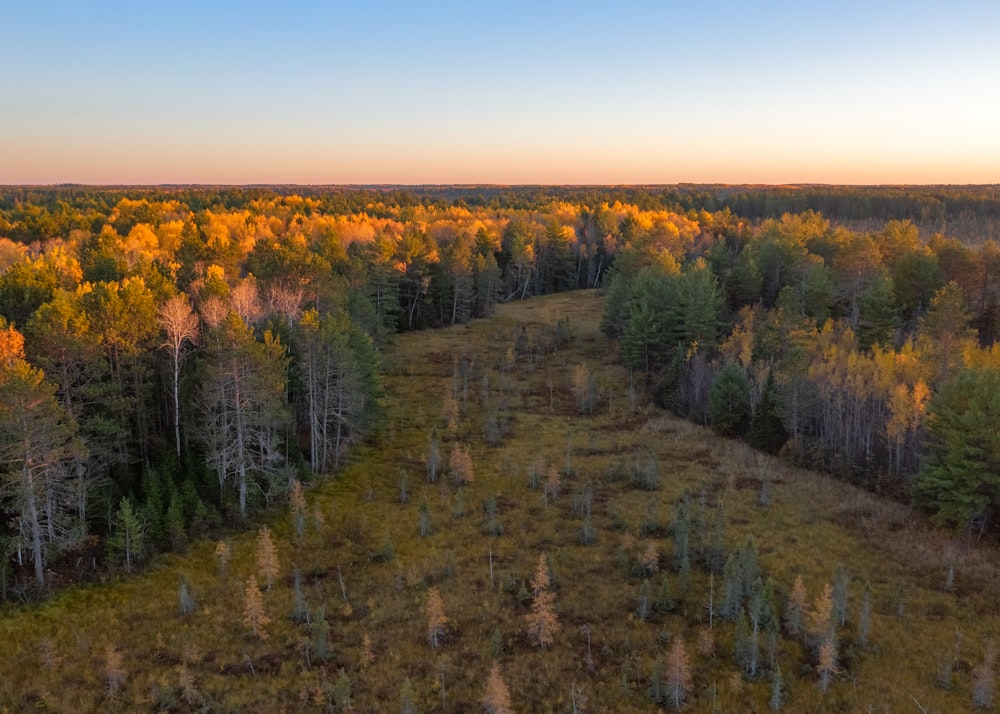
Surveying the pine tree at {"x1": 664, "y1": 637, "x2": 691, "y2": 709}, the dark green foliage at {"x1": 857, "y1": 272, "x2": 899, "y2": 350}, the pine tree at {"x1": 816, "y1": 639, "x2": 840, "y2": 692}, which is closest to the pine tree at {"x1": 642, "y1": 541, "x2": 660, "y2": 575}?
the pine tree at {"x1": 664, "y1": 637, "x2": 691, "y2": 709}

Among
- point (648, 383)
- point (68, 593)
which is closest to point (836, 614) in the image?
point (68, 593)

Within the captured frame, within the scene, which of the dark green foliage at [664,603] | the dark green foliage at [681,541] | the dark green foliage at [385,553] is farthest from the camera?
the dark green foliage at [385,553]

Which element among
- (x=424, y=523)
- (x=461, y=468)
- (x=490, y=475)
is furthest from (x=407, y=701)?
(x=490, y=475)

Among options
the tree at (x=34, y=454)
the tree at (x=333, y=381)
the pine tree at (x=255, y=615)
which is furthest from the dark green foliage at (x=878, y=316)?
the tree at (x=34, y=454)

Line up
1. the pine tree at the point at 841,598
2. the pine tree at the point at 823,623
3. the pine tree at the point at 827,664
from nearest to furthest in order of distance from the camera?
1. the pine tree at the point at 827,664
2. the pine tree at the point at 823,623
3. the pine tree at the point at 841,598

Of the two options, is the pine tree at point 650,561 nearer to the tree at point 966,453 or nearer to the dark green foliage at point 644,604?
the dark green foliage at point 644,604

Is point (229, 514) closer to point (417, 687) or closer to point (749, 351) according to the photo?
point (417, 687)
